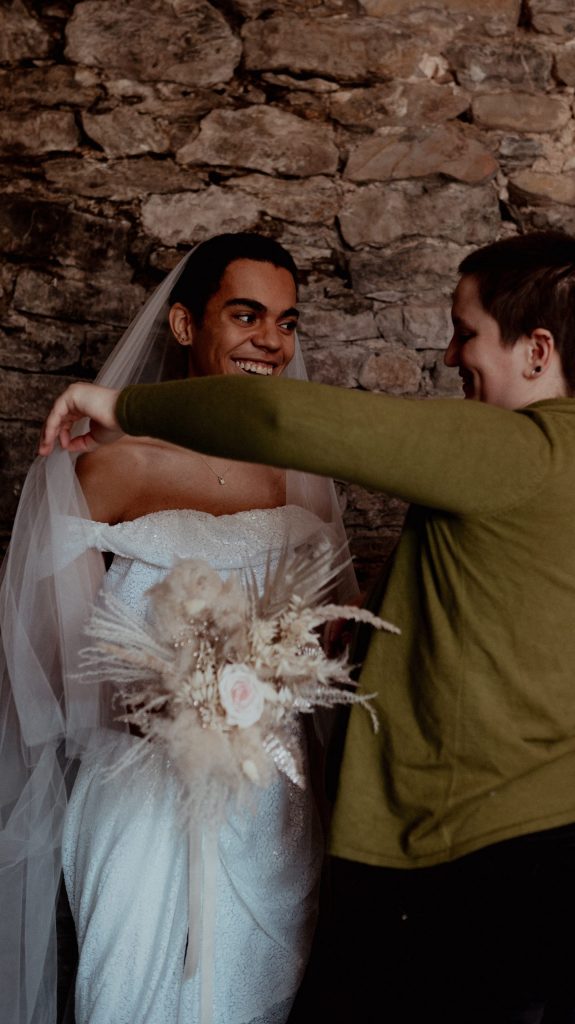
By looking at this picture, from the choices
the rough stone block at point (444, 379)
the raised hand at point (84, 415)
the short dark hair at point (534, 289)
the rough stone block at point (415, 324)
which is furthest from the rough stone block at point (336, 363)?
the short dark hair at point (534, 289)

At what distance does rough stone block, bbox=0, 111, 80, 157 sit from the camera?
304cm

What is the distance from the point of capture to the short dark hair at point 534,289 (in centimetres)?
144

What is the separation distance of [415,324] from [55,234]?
50.3 inches

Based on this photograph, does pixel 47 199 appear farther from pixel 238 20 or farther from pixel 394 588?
pixel 394 588

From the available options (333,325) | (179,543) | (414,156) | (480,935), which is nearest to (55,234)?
(333,325)

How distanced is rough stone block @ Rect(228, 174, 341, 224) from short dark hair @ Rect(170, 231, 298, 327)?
0.70 meters

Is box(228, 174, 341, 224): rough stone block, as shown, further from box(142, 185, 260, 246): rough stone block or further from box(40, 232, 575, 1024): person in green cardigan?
box(40, 232, 575, 1024): person in green cardigan

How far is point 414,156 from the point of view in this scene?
3100mm

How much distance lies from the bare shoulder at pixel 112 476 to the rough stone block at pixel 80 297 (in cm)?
88

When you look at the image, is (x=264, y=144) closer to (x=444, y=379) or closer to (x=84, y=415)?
(x=444, y=379)

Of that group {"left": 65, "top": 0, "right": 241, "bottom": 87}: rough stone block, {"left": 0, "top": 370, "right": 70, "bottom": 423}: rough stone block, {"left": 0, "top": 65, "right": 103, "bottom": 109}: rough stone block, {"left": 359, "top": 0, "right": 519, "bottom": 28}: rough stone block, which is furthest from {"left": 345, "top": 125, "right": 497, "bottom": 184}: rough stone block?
{"left": 0, "top": 370, "right": 70, "bottom": 423}: rough stone block

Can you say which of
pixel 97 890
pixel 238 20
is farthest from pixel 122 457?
pixel 238 20

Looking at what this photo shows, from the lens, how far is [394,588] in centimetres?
149

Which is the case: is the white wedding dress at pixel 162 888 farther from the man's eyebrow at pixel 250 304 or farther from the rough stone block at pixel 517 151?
the rough stone block at pixel 517 151
